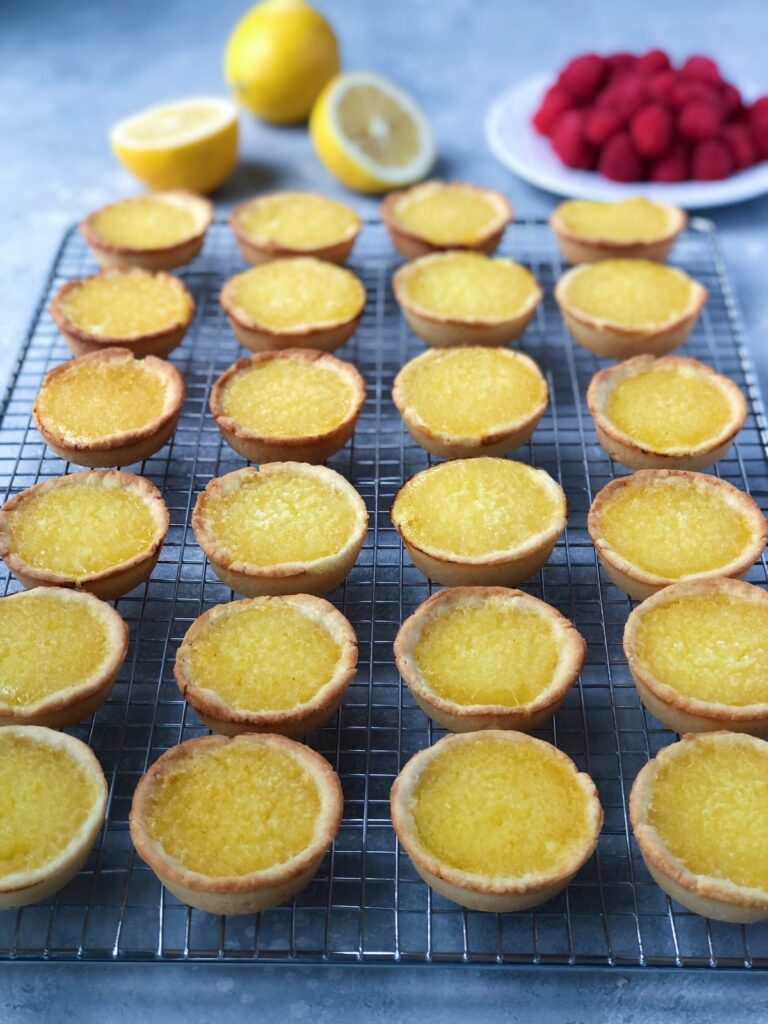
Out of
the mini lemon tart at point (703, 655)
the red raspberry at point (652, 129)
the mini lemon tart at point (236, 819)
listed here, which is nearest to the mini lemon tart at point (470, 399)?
the mini lemon tart at point (703, 655)

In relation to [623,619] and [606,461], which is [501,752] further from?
[606,461]

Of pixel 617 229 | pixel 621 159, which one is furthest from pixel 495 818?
pixel 621 159

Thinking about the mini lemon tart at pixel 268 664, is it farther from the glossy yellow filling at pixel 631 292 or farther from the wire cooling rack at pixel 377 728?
the glossy yellow filling at pixel 631 292

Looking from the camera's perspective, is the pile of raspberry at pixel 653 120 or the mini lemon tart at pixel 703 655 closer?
the mini lemon tart at pixel 703 655

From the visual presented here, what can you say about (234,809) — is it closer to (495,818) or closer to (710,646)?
(495,818)

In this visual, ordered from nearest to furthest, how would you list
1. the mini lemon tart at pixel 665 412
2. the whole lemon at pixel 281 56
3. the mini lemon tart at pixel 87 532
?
the mini lemon tart at pixel 87 532, the mini lemon tart at pixel 665 412, the whole lemon at pixel 281 56

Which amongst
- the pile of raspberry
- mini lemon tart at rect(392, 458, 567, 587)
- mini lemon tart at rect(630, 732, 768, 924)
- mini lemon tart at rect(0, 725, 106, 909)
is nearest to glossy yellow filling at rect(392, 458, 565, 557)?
mini lemon tart at rect(392, 458, 567, 587)

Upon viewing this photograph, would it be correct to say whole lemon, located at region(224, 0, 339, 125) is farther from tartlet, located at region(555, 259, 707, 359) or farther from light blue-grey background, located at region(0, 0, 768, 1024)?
tartlet, located at region(555, 259, 707, 359)
